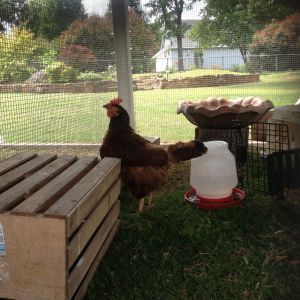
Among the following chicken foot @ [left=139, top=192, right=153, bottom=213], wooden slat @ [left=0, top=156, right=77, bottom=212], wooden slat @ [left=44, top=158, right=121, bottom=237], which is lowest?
chicken foot @ [left=139, top=192, right=153, bottom=213]

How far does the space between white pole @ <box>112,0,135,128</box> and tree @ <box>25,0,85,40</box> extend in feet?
0.98

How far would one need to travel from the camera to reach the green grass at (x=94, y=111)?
252cm

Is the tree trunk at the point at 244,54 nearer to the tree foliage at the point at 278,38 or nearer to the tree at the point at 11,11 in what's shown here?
the tree foliage at the point at 278,38

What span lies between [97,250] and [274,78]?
2411mm

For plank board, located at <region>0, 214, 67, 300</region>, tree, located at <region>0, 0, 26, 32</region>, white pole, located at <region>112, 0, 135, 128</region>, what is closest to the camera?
plank board, located at <region>0, 214, 67, 300</region>

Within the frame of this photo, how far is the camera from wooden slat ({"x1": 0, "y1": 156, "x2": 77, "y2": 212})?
1.24m

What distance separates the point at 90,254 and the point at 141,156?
32.0 inches

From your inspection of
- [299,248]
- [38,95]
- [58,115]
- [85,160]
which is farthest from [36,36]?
[299,248]

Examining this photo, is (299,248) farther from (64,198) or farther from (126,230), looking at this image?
(64,198)

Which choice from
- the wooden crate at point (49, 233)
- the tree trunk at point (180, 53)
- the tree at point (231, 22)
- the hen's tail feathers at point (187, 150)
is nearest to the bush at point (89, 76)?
the tree trunk at point (180, 53)

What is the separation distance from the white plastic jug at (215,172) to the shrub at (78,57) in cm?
126

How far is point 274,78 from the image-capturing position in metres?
3.24

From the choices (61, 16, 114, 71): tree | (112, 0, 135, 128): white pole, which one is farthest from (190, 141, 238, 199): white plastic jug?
(61, 16, 114, 71): tree

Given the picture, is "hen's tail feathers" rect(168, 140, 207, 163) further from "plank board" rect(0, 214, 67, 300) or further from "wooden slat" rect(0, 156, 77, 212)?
"plank board" rect(0, 214, 67, 300)
